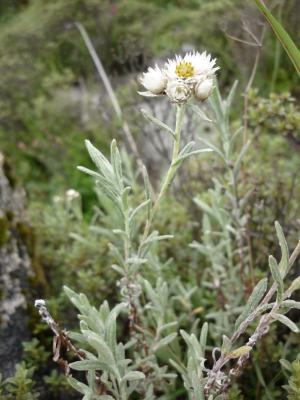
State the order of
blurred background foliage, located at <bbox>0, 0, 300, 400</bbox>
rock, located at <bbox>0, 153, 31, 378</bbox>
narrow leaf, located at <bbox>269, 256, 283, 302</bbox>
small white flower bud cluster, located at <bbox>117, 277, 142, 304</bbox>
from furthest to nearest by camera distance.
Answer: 1. blurred background foliage, located at <bbox>0, 0, 300, 400</bbox>
2. rock, located at <bbox>0, 153, 31, 378</bbox>
3. small white flower bud cluster, located at <bbox>117, 277, 142, 304</bbox>
4. narrow leaf, located at <bbox>269, 256, 283, 302</bbox>

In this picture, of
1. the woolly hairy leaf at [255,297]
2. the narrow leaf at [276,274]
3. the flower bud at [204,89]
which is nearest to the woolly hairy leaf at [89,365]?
the woolly hairy leaf at [255,297]

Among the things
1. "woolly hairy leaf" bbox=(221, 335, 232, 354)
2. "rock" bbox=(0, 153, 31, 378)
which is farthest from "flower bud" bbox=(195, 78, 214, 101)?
"rock" bbox=(0, 153, 31, 378)

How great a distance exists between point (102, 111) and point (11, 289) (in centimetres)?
182

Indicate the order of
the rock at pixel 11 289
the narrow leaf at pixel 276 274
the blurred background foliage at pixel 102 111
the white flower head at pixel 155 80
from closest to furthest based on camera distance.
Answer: the narrow leaf at pixel 276 274 → the white flower head at pixel 155 80 → the rock at pixel 11 289 → the blurred background foliage at pixel 102 111

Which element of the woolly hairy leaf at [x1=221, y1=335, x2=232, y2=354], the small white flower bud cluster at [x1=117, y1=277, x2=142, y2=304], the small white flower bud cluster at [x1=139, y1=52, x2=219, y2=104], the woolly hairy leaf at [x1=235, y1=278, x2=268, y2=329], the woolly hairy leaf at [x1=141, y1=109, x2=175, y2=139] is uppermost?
the small white flower bud cluster at [x1=139, y1=52, x2=219, y2=104]

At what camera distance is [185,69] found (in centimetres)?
125

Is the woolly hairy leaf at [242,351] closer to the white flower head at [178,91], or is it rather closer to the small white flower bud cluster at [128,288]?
the small white flower bud cluster at [128,288]

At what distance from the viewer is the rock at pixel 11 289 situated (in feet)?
5.94

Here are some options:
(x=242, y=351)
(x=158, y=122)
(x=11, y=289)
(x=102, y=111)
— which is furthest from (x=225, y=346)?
(x=102, y=111)

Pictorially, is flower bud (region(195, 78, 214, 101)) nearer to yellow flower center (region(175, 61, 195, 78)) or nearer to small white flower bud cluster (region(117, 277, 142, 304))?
yellow flower center (region(175, 61, 195, 78))

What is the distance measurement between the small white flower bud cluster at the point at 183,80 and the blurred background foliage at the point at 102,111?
0.89 metres

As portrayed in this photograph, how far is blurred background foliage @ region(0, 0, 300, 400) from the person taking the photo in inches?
88.9

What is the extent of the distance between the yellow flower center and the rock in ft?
3.32

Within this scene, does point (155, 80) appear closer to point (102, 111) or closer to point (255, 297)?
point (255, 297)
